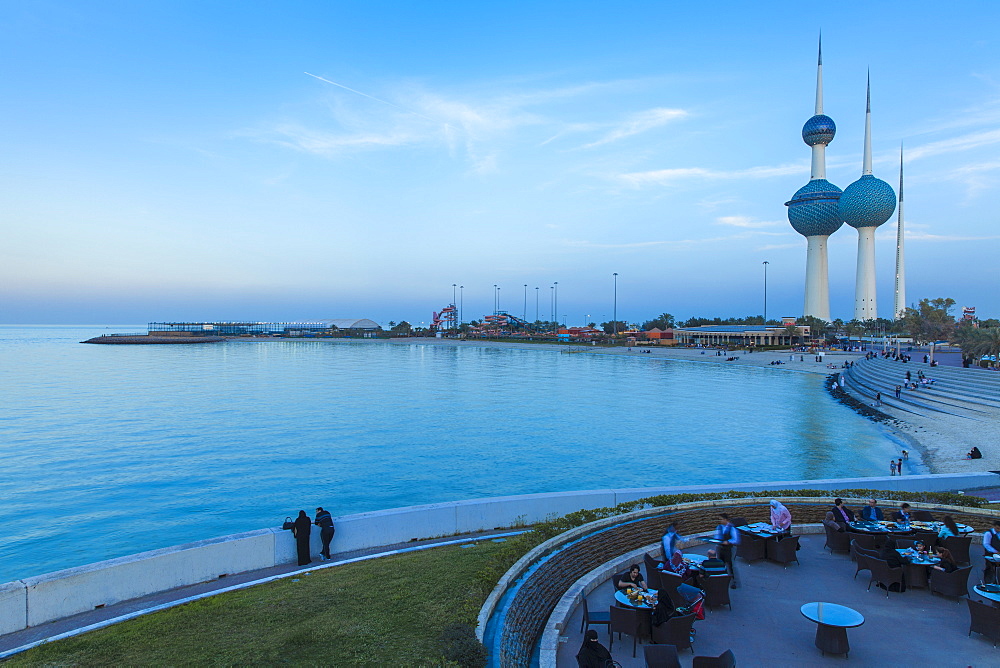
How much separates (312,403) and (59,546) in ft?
84.9

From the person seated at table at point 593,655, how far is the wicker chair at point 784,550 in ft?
16.0

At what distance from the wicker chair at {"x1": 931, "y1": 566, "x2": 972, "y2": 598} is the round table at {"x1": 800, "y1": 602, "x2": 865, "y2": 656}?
232cm

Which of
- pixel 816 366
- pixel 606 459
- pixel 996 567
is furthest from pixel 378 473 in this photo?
pixel 816 366

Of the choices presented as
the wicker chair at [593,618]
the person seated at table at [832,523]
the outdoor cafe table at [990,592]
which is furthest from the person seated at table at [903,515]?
the wicker chair at [593,618]

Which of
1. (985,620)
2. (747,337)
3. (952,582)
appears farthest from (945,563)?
(747,337)

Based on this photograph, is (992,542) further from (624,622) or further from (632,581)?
(624,622)

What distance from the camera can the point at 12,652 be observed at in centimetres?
668

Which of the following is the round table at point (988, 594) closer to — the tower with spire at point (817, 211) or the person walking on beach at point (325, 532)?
the person walking on beach at point (325, 532)

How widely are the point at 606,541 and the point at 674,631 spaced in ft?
7.30

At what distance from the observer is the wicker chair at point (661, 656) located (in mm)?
5691

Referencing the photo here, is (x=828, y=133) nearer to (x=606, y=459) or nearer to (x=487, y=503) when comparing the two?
(x=606, y=459)

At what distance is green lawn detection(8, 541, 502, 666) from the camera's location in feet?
20.5

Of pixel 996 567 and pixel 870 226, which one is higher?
pixel 870 226

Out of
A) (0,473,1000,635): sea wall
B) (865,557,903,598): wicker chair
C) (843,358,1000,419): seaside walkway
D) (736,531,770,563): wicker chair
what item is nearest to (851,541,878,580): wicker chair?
(865,557,903,598): wicker chair
